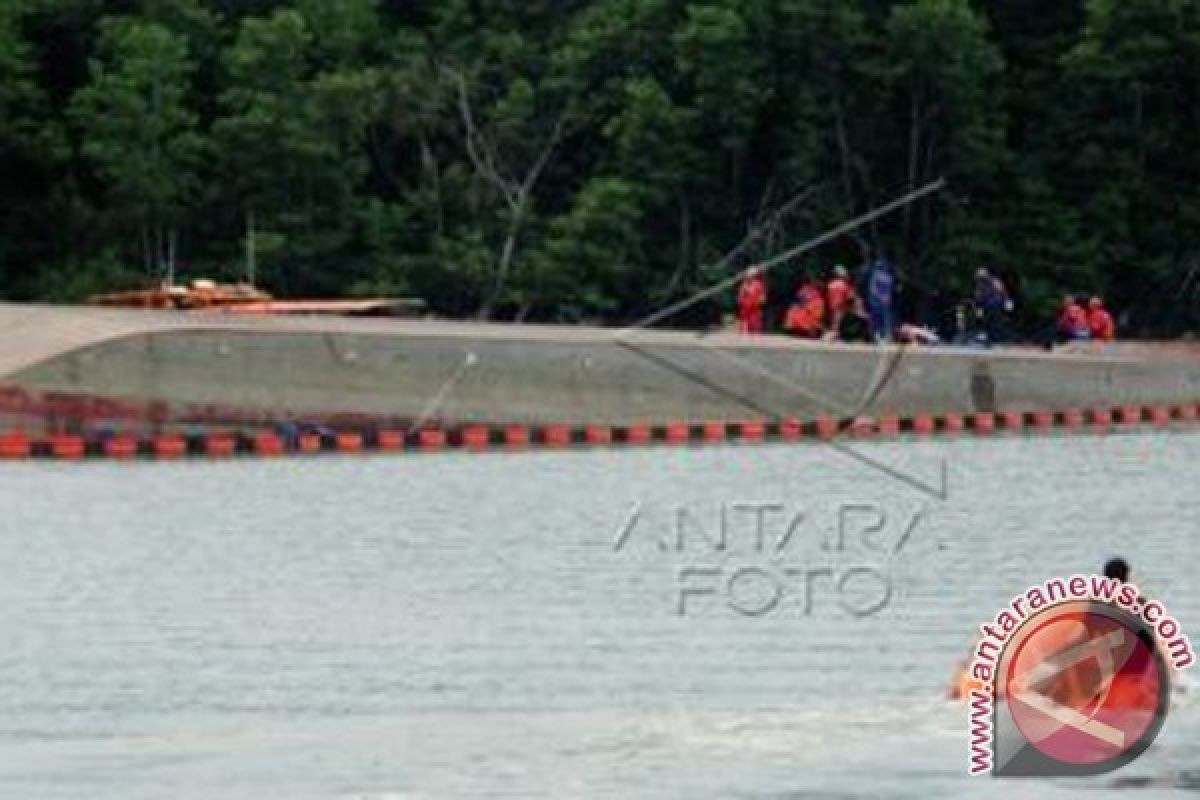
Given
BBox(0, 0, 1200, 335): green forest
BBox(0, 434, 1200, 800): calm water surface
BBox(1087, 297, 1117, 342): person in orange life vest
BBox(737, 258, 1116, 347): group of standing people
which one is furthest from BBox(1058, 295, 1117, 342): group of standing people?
BBox(0, 434, 1200, 800): calm water surface

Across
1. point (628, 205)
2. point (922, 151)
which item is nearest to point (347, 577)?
point (628, 205)

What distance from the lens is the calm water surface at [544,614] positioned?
64.5 ft

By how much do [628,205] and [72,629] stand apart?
37178 mm

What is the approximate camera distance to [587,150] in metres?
66.8

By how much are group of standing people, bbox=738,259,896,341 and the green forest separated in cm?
1238

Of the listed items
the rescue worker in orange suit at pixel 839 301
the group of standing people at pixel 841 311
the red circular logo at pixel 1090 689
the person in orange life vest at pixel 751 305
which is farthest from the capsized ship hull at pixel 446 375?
the red circular logo at pixel 1090 689

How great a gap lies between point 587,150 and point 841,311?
57.1 feet

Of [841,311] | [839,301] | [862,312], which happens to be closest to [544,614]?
[839,301]

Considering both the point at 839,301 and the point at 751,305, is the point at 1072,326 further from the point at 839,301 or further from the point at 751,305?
the point at 751,305

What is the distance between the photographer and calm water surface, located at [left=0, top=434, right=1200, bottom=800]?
19656 millimetres

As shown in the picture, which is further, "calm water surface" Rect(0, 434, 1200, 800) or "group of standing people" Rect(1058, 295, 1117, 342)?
"group of standing people" Rect(1058, 295, 1117, 342)

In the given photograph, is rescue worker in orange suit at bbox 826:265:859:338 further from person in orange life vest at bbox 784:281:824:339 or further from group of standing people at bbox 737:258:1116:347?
person in orange life vest at bbox 784:281:824:339

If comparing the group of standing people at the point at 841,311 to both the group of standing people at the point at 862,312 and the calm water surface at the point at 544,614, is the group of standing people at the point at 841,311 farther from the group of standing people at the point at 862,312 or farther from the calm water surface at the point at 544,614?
the calm water surface at the point at 544,614

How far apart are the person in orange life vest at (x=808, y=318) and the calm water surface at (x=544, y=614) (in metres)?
5.09
